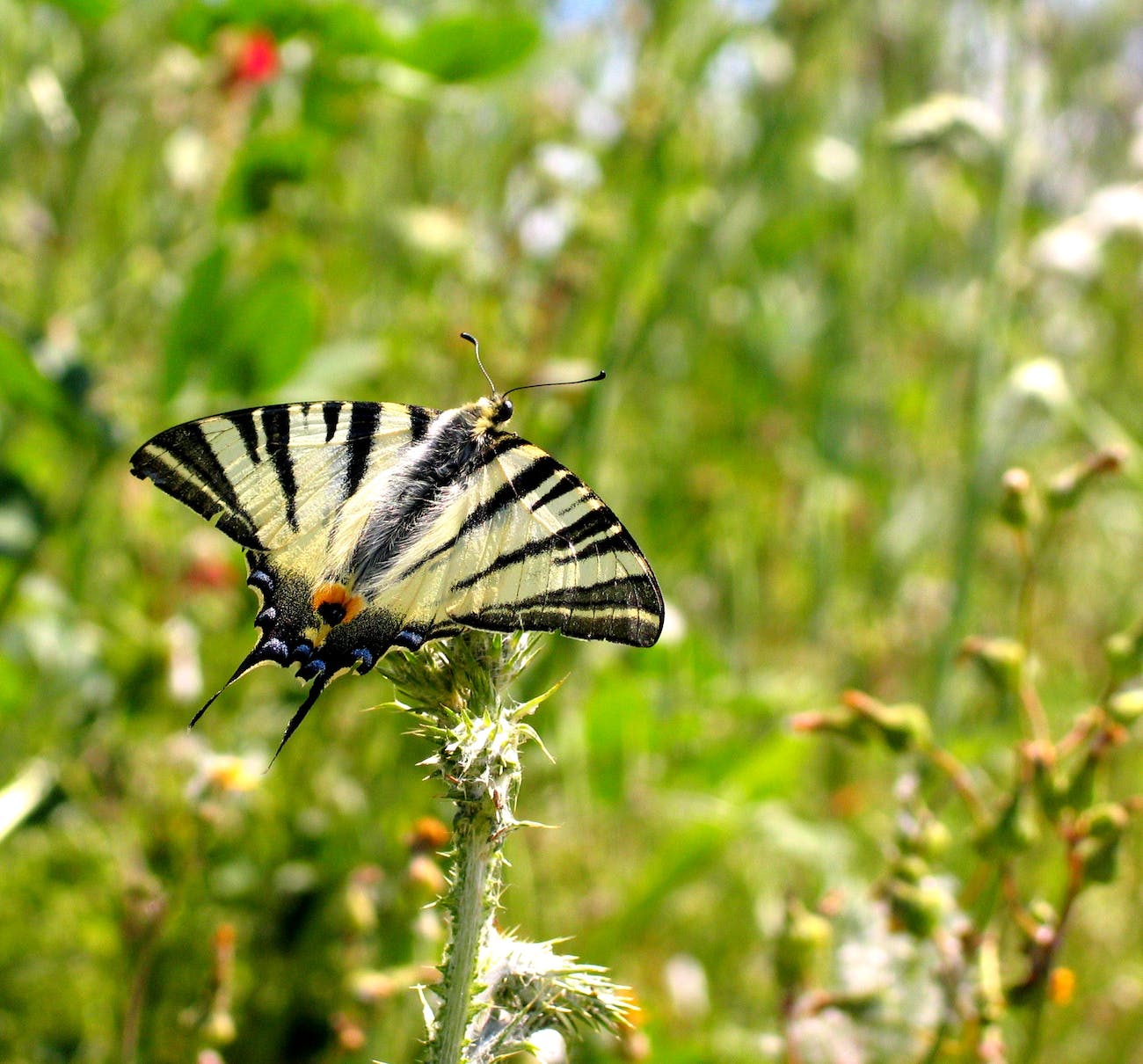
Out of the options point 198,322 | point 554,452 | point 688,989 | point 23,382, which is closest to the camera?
point 23,382

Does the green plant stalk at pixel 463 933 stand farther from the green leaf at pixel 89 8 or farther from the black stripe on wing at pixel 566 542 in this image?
the green leaf at pixel 89 8

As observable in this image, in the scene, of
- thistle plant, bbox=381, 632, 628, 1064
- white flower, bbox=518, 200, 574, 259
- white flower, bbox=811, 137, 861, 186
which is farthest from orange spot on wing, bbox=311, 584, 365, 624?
white flower, bbox=811, 137, 861, 186

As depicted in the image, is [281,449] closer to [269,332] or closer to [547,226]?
[269,332]

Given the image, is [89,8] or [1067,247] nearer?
[89,8]

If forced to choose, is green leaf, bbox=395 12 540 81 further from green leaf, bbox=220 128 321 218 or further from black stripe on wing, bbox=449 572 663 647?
black stripe on wing, bbox=449 572 663 647

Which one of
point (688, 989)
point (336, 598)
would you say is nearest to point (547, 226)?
point (336, 598)

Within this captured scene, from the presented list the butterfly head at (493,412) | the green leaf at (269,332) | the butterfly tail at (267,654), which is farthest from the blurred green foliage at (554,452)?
the butterfly head at (493,412)

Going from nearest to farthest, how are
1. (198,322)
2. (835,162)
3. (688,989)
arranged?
(198,322) → (688,989) → (835,162)
